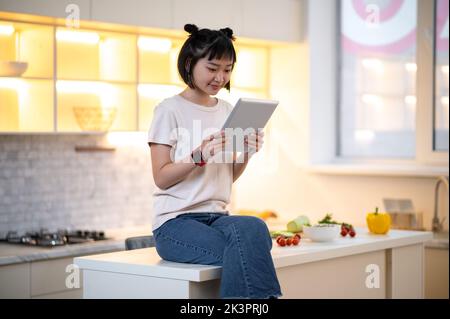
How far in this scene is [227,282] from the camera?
8.48 feet

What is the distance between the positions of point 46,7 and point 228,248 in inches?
78.1

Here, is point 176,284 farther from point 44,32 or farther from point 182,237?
point 44,32

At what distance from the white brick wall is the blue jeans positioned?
1932mm

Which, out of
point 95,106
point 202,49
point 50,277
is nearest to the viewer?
point 202,49

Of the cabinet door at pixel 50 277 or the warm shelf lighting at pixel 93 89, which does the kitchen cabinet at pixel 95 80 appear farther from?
the cabinet door at pixel 50 277

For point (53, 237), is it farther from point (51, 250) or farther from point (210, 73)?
point (210, 73)

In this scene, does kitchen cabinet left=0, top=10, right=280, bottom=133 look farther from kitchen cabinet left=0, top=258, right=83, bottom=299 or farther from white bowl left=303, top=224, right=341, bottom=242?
white bowl left=303, top=224, right=341, bottom=242

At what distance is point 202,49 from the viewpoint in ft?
9.13

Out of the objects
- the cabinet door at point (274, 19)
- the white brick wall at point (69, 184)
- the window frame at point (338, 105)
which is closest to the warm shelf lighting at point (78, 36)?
the white brick wall at point (69, 184)

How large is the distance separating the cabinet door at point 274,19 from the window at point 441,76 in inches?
36.5

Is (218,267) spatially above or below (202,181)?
below

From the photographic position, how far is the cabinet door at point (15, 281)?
3821mm

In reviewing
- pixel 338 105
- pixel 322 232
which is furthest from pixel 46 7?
pixel 338 105

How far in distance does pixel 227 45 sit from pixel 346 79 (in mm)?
2976
